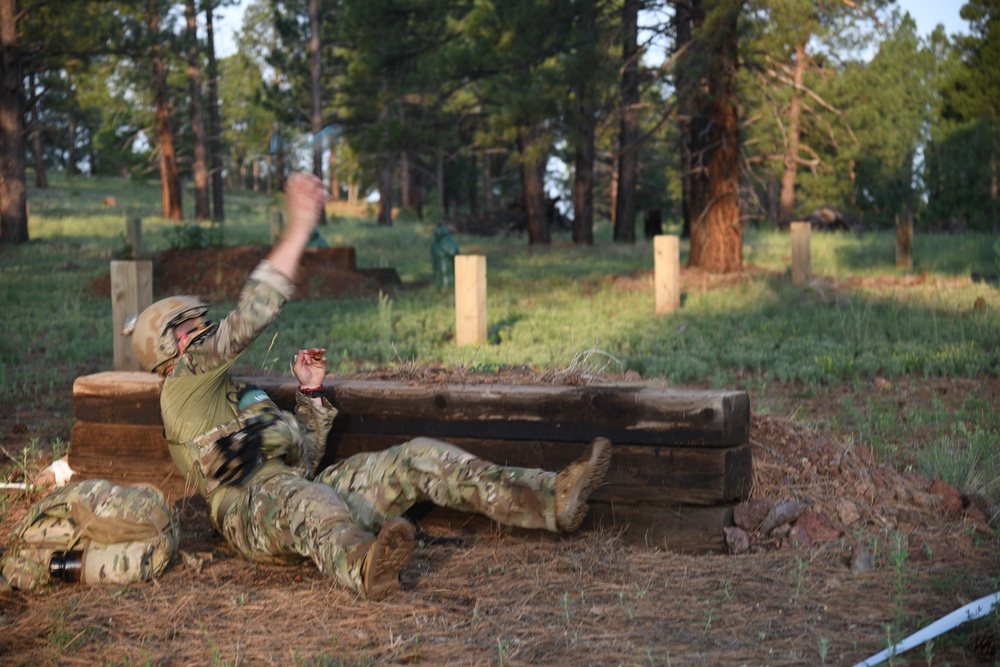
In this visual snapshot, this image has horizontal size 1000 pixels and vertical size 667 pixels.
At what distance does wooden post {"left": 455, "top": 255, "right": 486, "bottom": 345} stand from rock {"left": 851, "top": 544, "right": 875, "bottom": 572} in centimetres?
657

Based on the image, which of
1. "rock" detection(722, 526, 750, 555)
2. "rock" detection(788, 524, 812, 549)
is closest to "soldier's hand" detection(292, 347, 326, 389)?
"rock" detection(722, 526, 750, 555)

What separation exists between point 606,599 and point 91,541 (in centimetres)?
207

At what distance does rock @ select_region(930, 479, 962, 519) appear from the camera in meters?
4.41

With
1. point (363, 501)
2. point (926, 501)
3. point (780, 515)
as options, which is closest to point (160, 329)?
point (363, 501)

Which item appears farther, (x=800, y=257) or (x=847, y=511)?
(x=800, y=257)

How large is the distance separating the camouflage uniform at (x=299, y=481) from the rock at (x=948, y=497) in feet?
6.31

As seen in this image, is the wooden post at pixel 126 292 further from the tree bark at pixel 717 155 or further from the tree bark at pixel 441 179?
the tree bark at pixel 441 179

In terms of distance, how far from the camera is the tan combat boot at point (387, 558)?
3.39m

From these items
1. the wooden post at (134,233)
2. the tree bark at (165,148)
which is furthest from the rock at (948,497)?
the tree bark at (165,148)

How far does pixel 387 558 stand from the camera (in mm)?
3469

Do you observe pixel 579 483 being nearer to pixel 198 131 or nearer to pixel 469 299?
pixel 469 299

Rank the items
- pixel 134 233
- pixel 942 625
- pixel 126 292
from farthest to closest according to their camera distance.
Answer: pixel 134 233, pixel 126 292, pixel 942 625

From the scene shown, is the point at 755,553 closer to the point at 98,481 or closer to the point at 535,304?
the point at 98,481

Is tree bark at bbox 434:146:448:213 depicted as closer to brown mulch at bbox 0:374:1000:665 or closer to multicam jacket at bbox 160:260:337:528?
multicam jacket at bbox 160:260:337:528
